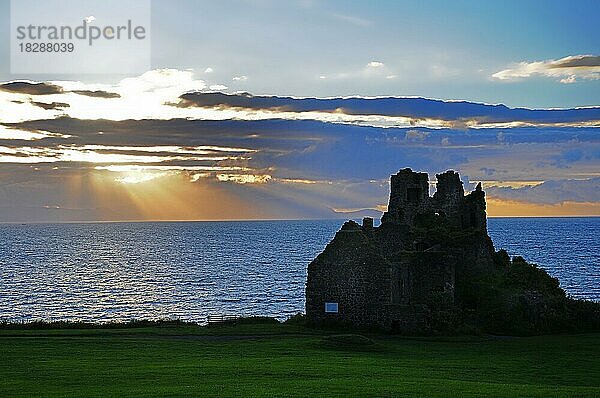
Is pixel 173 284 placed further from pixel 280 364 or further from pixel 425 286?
pixel 280 364

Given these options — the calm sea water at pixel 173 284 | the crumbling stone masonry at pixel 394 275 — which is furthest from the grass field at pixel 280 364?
the calm sea water at pixel 173 284

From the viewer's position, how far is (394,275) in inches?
2208

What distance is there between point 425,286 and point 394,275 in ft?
9.77

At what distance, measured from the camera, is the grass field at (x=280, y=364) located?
31.4 metres

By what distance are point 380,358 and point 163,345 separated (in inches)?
501

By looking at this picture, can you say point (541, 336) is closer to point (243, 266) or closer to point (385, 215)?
point (385, 215)

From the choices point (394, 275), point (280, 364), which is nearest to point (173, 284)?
point (394, 275)

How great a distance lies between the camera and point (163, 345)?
45438 millimetres

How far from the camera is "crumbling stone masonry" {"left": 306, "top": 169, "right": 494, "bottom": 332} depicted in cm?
5562

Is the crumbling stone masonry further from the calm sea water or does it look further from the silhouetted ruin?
the calm sea water

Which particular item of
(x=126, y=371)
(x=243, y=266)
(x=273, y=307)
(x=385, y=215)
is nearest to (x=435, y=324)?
(x=385, y=215)

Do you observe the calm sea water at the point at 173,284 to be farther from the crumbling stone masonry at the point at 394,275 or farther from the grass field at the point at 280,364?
the grass field at the point at 280,364

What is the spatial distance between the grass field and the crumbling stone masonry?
103 inches

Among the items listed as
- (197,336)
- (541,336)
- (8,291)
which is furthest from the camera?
(8,291)
